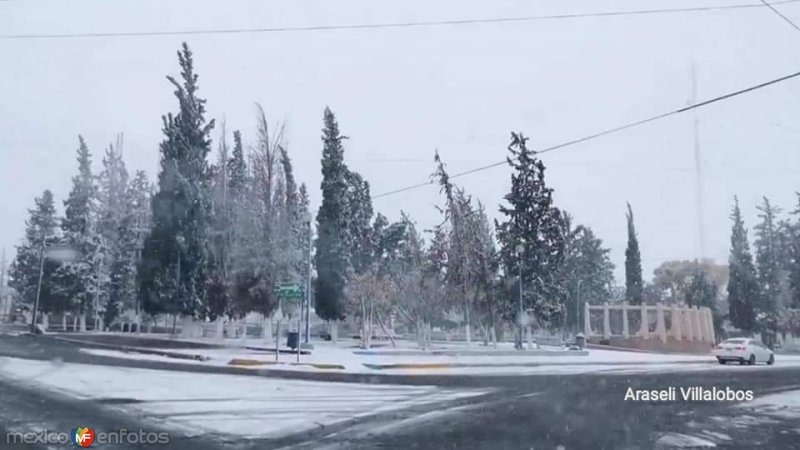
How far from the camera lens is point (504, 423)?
1209 cm

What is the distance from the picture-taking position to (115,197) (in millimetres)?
→ 52969

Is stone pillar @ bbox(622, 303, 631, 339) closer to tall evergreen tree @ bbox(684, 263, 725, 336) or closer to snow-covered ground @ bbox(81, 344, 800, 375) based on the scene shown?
tall evergreen tree @ bbox(684, 263, 725, 336)

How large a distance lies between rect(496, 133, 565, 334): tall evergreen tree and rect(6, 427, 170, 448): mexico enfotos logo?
3169cm

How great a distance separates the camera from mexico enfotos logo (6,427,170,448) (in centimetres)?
918

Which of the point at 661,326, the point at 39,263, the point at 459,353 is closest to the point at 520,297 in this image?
the point at 459,353

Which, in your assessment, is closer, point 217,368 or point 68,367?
point 68,367

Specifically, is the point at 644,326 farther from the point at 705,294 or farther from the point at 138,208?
the point at 138,208

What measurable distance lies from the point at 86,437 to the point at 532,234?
33292mm

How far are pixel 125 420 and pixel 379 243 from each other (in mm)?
43713

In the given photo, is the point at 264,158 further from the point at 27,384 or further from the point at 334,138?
the point at 27,384

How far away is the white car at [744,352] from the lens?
100ft

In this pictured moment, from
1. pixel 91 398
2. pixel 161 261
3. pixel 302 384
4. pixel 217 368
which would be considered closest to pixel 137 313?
pixel 161 261

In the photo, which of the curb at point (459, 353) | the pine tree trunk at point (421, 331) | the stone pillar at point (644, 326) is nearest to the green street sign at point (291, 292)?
the curb at point (459, 353)

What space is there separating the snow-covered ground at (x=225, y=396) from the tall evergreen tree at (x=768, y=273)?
68.8ft
